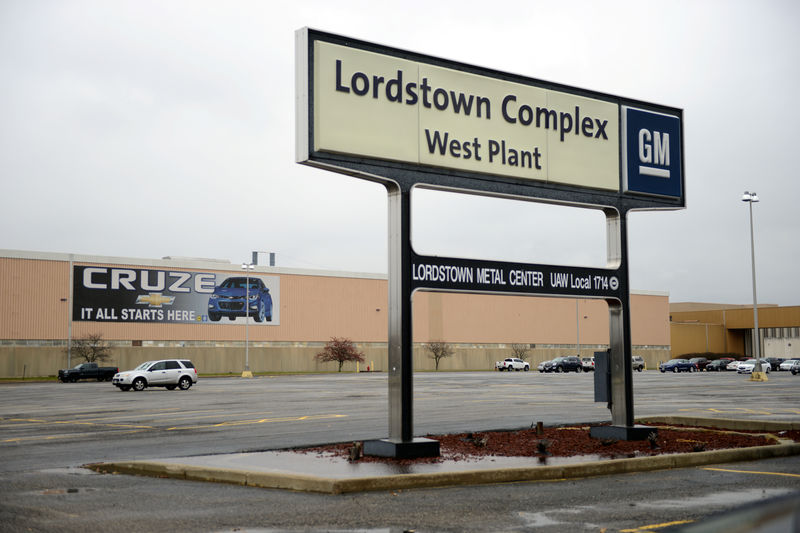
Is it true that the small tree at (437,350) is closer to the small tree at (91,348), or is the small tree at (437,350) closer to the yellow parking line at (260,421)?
the small tree at (91,348)

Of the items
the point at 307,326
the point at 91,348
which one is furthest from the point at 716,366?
the point at 91,348

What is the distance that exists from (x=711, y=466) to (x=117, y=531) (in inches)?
334

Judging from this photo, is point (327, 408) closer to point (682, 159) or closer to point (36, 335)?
point (682, 159)

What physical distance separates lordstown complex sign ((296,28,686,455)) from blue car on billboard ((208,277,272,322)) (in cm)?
6870

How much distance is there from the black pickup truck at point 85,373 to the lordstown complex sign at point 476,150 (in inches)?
1970

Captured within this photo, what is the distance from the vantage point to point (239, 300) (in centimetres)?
8350

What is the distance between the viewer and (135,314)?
253ft

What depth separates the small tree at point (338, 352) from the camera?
3415 inches

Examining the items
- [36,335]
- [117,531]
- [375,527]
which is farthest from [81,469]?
[36,335]

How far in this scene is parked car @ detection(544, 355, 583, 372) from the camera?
77.7 metres

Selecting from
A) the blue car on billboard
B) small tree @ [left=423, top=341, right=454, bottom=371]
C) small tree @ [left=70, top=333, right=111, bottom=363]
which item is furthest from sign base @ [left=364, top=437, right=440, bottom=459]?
small tree @ [left=423, top=341, right=454, bottom=371]

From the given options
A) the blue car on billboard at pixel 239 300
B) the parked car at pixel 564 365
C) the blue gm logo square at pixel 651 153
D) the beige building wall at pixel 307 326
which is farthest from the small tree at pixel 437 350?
the blue gm logo square at pixel 651 153

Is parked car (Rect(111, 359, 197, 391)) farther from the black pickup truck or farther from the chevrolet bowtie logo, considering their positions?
the chevrolet bowtie logo

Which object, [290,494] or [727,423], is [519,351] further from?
[290,494]
